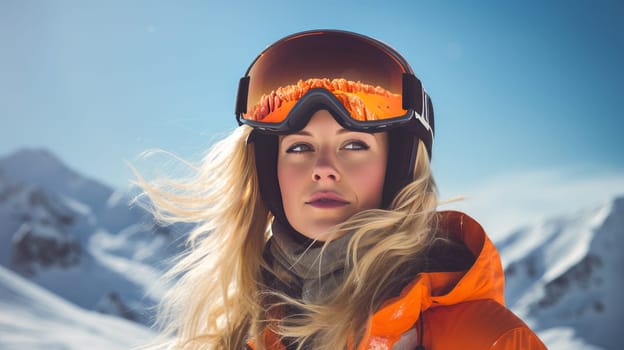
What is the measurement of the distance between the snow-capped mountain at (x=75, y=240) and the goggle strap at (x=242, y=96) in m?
38.7

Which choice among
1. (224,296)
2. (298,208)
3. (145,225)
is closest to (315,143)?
(298,208)

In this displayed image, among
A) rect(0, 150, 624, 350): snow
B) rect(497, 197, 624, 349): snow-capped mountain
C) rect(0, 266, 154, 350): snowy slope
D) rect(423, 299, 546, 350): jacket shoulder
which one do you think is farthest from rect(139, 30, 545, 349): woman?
rect(497, 197, 624, 349): snow-capped mountain

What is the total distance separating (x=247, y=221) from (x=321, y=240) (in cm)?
72

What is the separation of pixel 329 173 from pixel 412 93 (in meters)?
0.57

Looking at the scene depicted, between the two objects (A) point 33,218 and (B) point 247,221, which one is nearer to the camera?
(B) point 247,221

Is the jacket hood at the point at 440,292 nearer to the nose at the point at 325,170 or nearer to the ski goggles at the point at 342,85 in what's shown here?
the nose at the point at 325,170

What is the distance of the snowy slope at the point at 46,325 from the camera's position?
12.6m

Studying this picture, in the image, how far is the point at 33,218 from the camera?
7875cm

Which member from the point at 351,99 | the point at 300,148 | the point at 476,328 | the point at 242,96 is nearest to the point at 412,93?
the point at 351,99

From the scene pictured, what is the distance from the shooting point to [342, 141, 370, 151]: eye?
6.78ft

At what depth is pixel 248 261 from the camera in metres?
2.62

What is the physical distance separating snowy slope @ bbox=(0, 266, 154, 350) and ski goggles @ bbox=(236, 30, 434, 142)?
8321 millimetres

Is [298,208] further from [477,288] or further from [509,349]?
[509,349]

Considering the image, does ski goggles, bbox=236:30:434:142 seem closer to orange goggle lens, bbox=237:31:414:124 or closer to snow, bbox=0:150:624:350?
orange goggle lens, bbox=237:31:414:124
